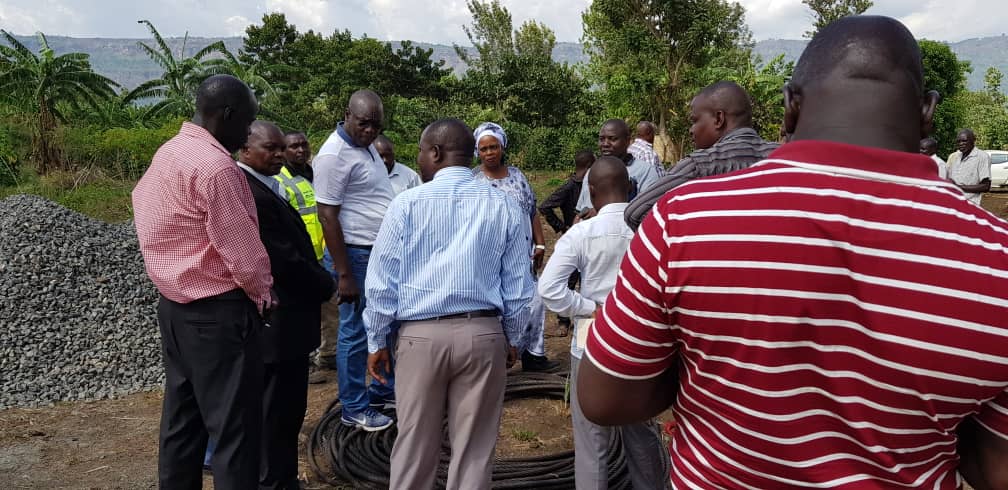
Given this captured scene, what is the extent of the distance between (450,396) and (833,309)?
2.22m

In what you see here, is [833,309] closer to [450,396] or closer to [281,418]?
[450,396]

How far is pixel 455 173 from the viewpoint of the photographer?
3156mm

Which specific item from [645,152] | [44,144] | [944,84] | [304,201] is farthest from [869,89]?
[944,84]

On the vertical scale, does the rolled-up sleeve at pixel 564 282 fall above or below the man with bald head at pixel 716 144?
below

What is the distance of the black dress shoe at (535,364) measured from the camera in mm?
6062

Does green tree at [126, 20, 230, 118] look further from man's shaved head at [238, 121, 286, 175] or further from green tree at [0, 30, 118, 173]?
man's shaved head at [238, 121, 286, 175]

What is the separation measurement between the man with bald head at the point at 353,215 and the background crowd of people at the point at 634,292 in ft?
0.05

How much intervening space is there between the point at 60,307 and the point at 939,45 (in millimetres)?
25787

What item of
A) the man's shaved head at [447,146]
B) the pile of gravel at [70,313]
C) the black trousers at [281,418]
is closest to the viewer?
the man's shaved head at [447,146]

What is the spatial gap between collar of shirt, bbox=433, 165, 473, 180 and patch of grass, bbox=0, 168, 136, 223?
11.8 m

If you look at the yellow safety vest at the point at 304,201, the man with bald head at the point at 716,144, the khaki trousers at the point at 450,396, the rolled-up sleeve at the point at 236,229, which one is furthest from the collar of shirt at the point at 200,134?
the yellow safety vest at the point at 304,201

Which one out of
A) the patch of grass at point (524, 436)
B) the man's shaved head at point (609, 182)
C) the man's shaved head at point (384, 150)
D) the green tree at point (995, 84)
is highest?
the green tree at point (995, 84)

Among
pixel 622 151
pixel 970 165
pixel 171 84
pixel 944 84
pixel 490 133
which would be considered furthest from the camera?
pixel 944 84

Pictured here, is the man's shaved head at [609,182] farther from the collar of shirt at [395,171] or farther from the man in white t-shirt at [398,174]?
the collar of shirt at [395,171]
